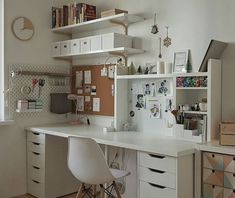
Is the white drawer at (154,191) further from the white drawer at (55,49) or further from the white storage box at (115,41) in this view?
the white drawer at (55,49)

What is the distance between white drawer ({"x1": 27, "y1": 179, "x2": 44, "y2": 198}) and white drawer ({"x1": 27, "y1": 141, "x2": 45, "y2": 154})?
0.36 m

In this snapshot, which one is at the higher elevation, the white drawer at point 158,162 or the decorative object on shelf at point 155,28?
the decorative object on shelf at point 155,28

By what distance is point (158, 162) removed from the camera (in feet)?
8.00

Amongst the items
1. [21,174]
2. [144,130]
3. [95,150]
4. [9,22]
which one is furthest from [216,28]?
[21,174]

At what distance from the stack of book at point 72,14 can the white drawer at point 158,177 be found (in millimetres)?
1935

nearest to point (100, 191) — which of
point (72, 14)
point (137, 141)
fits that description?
point (137, 141)

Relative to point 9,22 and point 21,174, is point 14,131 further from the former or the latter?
point 9,22

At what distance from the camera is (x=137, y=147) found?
254cm

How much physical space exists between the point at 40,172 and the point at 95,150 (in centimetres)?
141

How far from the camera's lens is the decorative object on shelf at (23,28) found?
374cm

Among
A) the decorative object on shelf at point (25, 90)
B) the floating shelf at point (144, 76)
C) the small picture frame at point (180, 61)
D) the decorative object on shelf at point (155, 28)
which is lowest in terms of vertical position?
the decorative object on shelf at point (25, 90)

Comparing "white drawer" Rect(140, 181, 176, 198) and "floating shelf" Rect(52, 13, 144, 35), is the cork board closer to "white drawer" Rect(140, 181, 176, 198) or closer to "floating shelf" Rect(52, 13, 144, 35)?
"floating shelf" Rect(52, 13, 144, 35)

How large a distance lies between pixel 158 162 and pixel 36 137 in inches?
67.5

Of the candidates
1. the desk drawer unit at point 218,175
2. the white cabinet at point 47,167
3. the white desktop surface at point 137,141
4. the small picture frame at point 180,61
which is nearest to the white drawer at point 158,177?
the white desktop surface at point 137,141
